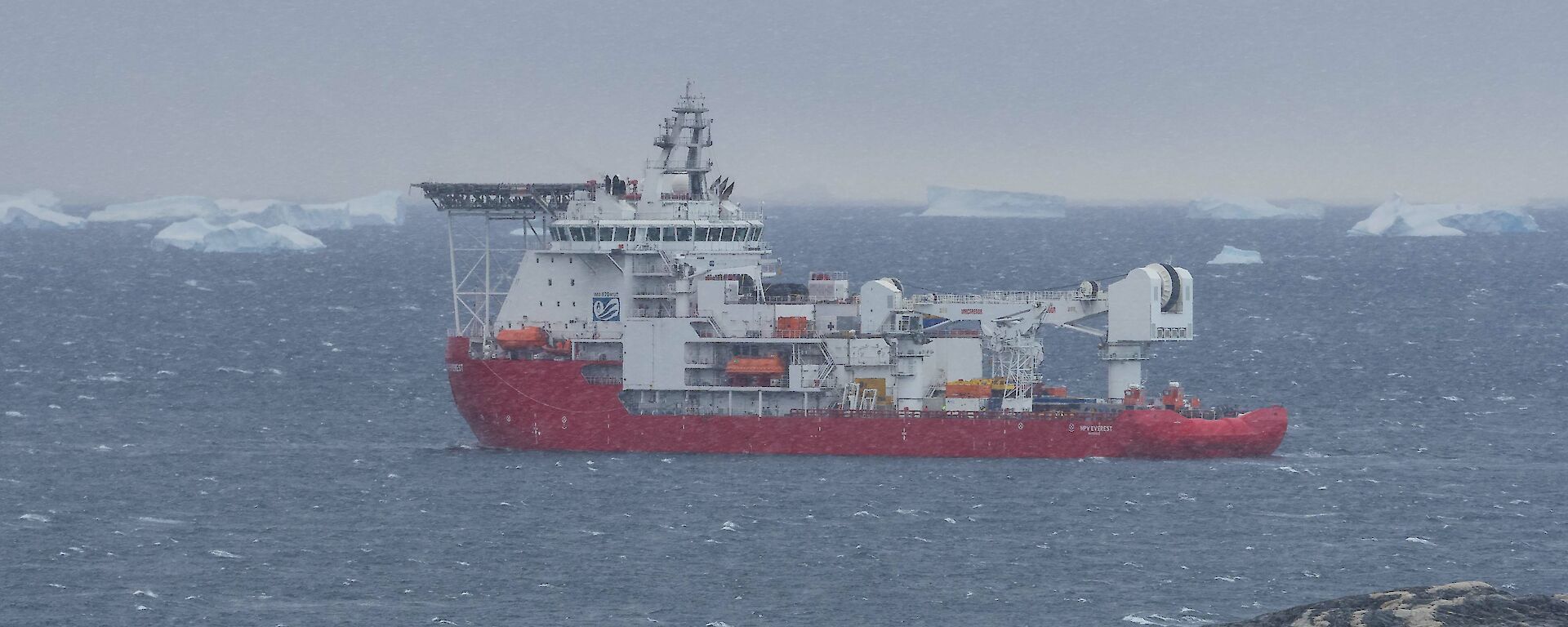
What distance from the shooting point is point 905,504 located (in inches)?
2237

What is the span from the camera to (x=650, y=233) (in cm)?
6606

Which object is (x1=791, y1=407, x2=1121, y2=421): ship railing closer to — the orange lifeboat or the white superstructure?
the white superstructure

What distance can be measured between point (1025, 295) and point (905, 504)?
9.64 meters

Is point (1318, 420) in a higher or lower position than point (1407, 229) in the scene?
lower

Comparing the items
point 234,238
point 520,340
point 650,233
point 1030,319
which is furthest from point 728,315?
point 234,238

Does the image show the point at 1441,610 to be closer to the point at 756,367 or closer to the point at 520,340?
the point at 756,367

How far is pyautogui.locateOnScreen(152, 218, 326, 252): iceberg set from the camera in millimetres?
163500

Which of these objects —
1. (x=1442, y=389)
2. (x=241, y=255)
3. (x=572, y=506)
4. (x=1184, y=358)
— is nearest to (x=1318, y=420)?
(x=1442, y=389)

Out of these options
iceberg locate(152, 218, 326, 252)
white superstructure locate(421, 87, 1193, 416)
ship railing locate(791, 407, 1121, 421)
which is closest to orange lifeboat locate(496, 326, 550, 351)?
white superstructure locate(421, 87, 1193, 416)

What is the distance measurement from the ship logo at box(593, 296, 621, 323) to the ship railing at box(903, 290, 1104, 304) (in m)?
7.85

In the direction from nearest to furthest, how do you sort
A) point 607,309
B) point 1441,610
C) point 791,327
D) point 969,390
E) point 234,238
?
point 1441,610, point 969,390, point 791,327, point 607,309, point 234,238

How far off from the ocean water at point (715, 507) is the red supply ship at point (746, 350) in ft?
3.49

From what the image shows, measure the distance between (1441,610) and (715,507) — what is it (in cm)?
2637

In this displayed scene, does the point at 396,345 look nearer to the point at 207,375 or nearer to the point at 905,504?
the point at 207,375
